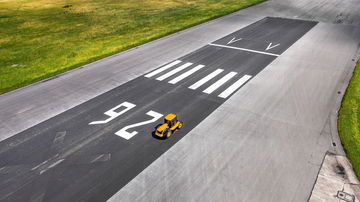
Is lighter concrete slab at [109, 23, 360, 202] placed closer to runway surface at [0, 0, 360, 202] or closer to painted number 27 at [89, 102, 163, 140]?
runway surface at [0, 0, 360, 202]

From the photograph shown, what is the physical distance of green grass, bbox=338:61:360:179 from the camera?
1473 cm

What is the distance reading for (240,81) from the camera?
2256 centimetres

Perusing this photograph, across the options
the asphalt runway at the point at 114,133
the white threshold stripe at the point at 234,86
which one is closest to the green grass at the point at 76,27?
the asphalt runway at the point at 114,133

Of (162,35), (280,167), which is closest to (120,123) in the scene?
(280,167)

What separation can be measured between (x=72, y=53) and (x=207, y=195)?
24115mm

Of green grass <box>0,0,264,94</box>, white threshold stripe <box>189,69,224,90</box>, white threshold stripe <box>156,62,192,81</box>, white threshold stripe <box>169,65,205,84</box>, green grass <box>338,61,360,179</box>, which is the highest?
green grass <box>0,0,264,94</box>

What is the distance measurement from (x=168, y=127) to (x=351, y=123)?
12.4 metres

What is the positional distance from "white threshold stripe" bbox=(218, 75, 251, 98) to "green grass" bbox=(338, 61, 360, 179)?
7685mm

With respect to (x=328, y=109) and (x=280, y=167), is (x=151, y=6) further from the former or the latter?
(x=280, y=167)

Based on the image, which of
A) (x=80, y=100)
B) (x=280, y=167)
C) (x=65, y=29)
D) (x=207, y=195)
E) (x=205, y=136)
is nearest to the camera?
(x=207, y=195)

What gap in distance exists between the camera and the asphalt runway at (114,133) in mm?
13297

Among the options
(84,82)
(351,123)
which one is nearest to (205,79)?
(84,82)

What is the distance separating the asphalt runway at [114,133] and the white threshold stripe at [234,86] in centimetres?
8

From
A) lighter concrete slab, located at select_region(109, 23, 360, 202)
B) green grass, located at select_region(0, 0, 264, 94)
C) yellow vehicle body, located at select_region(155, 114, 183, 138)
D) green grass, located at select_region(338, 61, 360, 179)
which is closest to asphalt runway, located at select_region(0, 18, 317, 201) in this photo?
yellow vehicle body, located at select_region(155, 114, 183, 138)
